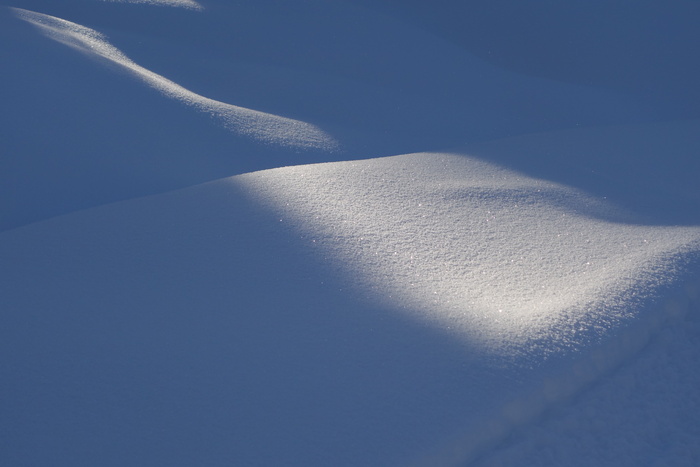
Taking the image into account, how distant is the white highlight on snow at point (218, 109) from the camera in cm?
256

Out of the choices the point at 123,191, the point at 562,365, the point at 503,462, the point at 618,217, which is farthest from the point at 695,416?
the point at 123,191

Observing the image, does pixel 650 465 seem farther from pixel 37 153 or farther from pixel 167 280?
pixel 37 153

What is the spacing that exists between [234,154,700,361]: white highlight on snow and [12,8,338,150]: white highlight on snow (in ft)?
0.98

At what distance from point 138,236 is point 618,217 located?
160 centimetres

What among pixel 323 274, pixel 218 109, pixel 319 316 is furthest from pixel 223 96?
pixel 319 316

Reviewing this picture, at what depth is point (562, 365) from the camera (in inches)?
56.3

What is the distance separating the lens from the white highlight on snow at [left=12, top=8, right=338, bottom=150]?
2.56 m

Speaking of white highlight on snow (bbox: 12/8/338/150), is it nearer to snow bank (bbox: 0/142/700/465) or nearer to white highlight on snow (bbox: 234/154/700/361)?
white highlight on snow (bbox: 234/154/700/361)

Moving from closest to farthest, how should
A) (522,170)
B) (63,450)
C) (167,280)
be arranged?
1. (63,450)
2. (167,280)
3. (522,170)

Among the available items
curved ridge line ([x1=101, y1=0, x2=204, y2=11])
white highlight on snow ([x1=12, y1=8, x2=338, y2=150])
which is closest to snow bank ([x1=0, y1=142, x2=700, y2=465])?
white highlight on snow ([x1=12, y1=8, x2=338, y2=150])

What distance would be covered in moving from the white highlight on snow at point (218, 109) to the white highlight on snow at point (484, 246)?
0.98 ft

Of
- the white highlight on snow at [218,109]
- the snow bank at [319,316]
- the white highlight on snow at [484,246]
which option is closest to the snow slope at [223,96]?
the white highlight on snow at [218,109]

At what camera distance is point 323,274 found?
1.71 m

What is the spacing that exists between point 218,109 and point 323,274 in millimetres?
1259
